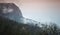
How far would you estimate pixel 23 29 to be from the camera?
1234mm

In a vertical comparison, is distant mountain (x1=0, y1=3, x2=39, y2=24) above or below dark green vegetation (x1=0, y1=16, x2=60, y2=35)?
above

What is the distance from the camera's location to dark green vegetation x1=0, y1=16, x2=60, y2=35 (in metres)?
1.20

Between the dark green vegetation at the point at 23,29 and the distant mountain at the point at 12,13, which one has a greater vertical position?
the distant mountain at the point at 12,13

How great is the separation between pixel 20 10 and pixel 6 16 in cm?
18

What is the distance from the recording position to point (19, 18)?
1.25m

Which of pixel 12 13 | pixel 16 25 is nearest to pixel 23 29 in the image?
pixel 16 25

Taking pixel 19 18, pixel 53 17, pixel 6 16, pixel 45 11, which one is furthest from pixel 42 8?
pixel 6 16

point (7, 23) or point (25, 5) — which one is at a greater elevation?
point (25, 5)

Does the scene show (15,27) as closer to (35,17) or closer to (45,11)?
(35,17)

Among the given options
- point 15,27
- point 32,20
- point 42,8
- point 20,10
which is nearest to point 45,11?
point 42,8

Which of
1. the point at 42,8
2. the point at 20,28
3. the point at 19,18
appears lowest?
the point at 20,28

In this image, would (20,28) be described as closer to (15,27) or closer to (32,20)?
(15,27)

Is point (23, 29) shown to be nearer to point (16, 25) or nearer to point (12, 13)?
point (16, 25)

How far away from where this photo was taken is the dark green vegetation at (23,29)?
3.95 ft
